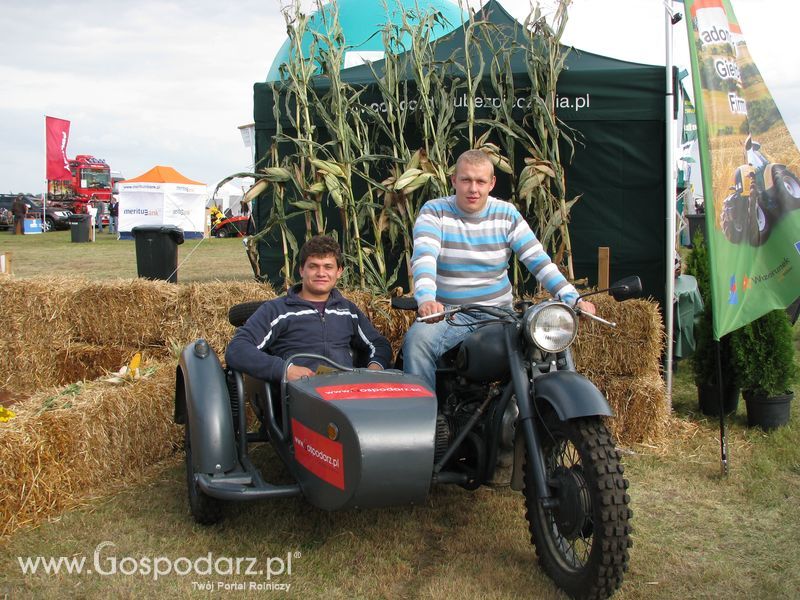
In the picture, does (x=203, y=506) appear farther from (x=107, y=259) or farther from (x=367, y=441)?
(x=107, y=259)

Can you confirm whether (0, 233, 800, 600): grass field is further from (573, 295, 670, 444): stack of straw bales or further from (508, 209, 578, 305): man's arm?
(508, 209, 578, 305): man's arm

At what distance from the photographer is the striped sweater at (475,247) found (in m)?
3.67

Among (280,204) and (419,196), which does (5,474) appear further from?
(419,196)

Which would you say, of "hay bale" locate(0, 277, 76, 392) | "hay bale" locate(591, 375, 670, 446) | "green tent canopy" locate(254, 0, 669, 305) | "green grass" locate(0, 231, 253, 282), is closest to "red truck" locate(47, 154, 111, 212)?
"green grass" locate(0, 231, 253, 282)

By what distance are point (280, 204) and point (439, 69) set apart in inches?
60.7

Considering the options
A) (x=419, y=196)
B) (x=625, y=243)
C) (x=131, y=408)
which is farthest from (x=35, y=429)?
(x=625, y=243)

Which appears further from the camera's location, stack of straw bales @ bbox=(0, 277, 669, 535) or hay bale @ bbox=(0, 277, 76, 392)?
hay bale @ bbox=(0, 277, 76, 392)

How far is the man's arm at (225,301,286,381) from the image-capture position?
10.7ft

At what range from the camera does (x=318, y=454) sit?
2.86 meters

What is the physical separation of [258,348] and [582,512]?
155 centimetres

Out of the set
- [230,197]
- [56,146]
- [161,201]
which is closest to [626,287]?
[161,201]

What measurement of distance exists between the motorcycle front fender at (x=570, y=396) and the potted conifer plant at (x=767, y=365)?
7.98 ft

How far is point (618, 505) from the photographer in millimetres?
2529

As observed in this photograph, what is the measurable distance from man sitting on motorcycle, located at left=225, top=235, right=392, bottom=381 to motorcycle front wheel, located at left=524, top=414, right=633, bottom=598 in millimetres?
960
